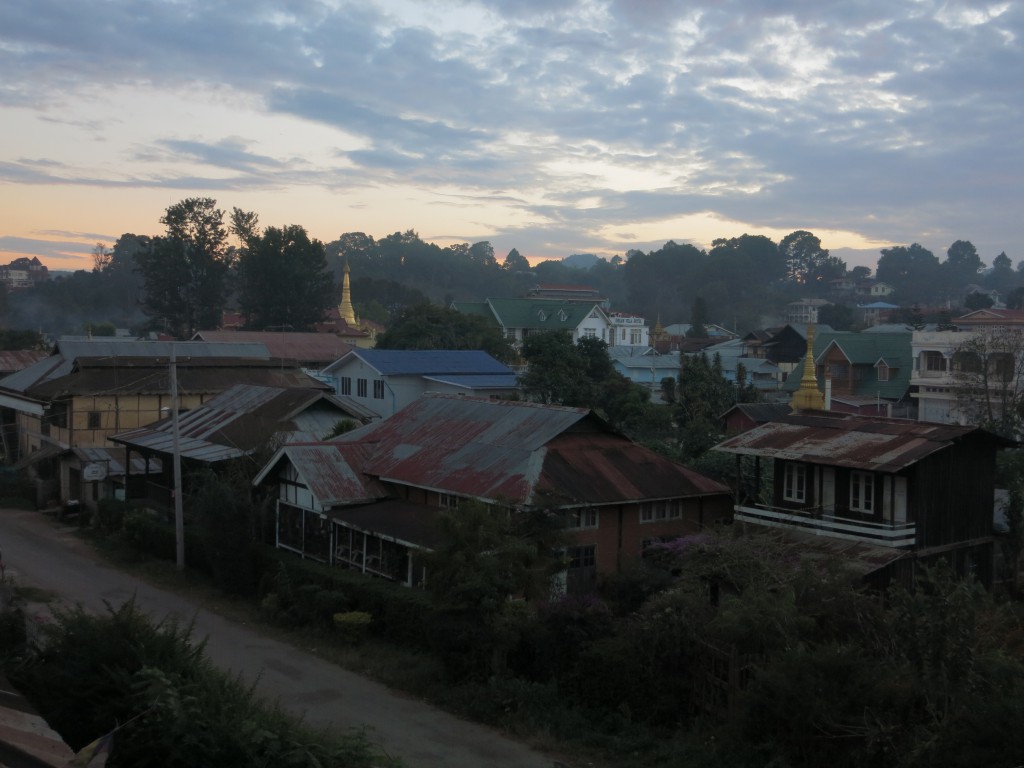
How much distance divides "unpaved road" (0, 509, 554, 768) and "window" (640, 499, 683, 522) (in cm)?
776

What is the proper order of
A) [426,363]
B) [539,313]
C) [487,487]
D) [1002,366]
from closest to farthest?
1. [487,487]
2. [1002,366]
3. [426,363]
4. [539,313]

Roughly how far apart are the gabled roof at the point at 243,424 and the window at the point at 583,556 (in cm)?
1136

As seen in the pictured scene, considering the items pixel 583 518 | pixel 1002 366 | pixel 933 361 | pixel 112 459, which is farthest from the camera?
pixel 933 361

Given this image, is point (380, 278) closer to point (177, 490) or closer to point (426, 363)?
point (426, 363)

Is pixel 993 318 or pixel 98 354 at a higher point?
pixel 993 318

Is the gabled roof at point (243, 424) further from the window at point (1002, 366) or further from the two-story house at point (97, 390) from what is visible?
the window at point (1002, 366)

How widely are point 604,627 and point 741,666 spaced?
9.51 feet

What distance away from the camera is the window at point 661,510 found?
74.1 ft

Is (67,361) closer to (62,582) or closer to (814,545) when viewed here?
(62,582)

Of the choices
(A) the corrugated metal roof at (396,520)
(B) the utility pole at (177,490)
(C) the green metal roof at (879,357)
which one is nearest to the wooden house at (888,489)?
Result: (A) the corrugated metal roof at (396,520)

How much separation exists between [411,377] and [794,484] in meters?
25.2

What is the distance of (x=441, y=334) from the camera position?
196ft

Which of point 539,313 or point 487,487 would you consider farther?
point 539,313

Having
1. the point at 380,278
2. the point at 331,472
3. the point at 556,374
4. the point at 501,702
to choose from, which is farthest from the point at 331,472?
the point at 380,278
